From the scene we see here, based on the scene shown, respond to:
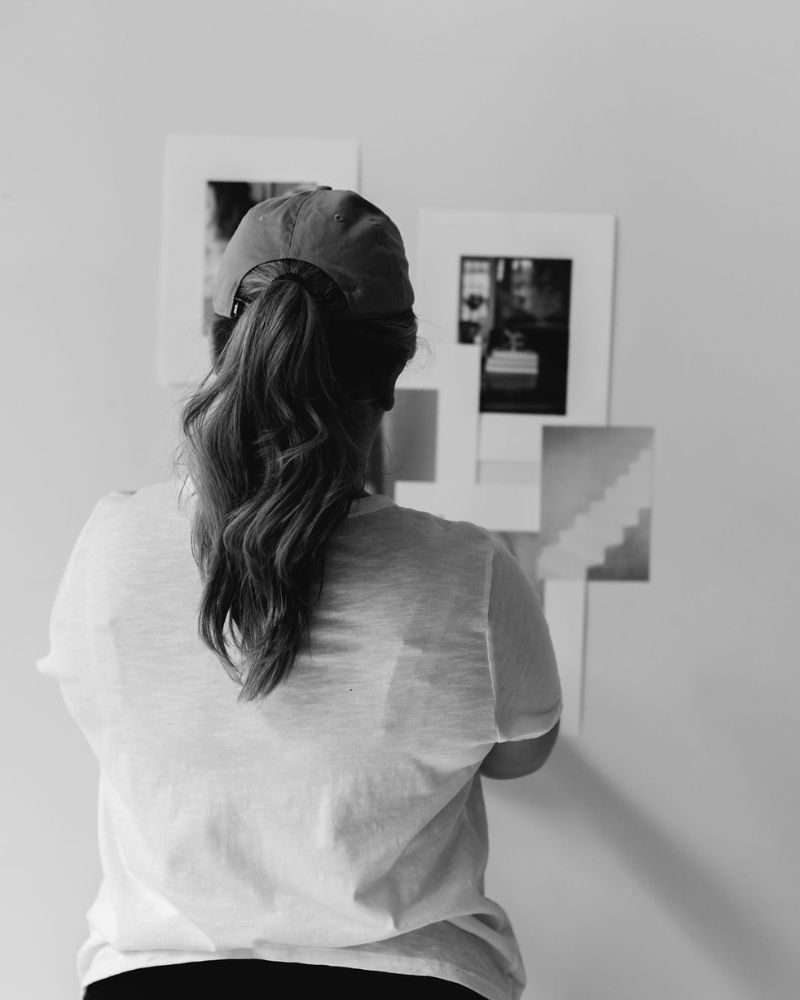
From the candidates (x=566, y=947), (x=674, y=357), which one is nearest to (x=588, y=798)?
(x=566, y=947)

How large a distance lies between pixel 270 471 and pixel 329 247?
0.52ft

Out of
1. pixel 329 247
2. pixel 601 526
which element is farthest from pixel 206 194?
pixel 601 526

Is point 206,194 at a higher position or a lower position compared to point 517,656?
higher

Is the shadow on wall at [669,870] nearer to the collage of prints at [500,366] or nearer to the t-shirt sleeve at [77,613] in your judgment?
the collage of prints at [500,366]

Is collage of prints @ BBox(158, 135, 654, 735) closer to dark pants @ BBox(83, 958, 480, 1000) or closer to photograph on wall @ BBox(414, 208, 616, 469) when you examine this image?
photograph on wall @ BBox(414, 208, 616, 469)

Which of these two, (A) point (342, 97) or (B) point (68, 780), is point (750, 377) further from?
(B) point (68, 780)

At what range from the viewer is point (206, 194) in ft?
3.37

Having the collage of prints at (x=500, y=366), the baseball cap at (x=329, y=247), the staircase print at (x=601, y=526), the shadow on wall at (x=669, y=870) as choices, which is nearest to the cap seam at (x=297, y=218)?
the baseball cap at (x=329, y=247)

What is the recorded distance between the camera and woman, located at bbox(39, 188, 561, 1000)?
58 centimetres

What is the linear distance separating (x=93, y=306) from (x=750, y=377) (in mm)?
754

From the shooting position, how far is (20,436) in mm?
1050

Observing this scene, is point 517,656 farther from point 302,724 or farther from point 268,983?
point 268,983

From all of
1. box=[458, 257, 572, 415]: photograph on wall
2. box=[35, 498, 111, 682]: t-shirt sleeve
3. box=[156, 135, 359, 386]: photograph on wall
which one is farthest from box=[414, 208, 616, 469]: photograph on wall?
box=[35, 498, 111, 682]: t-shirt sleeve

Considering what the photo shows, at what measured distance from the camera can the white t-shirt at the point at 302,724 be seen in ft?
2.01
